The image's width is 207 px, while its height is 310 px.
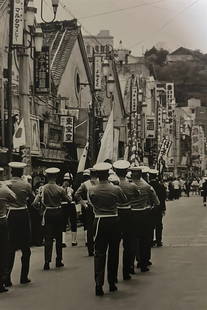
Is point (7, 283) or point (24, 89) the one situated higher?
point (24, 89)

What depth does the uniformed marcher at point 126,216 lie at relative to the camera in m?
11.2

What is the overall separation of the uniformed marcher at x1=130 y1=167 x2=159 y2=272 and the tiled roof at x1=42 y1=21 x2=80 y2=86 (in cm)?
2776

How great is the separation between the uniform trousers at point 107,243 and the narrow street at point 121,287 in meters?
0.37

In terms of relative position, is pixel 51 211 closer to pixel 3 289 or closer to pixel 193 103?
pixel 3 289

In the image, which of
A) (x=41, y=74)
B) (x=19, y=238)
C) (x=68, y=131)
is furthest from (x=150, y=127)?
(x=19, y=238)

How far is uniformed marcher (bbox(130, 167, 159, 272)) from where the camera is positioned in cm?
1218

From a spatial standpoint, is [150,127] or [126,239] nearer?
[126,239]

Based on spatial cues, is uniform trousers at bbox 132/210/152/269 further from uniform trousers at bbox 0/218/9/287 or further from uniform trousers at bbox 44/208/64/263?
uniform trousers at bbox 0/218/9/287

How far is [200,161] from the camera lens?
398 ft

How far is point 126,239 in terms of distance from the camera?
11281 mm

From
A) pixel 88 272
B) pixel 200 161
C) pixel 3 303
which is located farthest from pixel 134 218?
pixel 200 161

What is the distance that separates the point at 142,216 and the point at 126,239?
A: 1.10m

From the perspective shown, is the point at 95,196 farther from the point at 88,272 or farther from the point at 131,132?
the point at 131,132

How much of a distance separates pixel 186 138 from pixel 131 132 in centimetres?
5842
